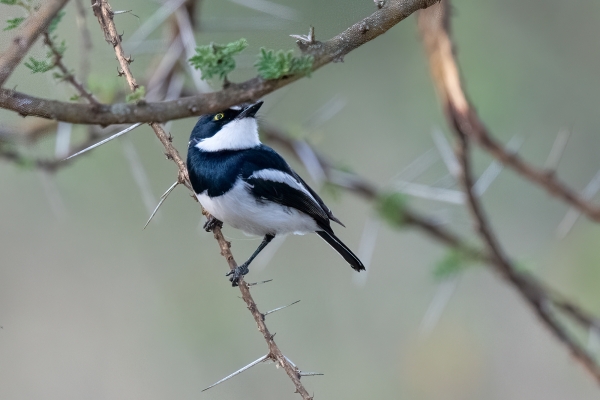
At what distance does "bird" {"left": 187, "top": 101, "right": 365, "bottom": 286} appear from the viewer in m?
3.74

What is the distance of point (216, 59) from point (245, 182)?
6.64ft

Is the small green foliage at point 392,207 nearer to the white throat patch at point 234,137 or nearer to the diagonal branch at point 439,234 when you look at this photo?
the diagonal branch at point 439,234

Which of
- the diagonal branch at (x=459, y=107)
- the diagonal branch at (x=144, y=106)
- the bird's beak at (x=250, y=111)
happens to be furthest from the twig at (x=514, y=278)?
the diagonal branch at (x=144, y=106)

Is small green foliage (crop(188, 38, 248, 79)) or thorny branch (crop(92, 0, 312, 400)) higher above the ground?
small green foliage (crop(188, 38, 248, 79))

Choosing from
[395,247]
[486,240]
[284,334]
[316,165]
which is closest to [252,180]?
[316,165]

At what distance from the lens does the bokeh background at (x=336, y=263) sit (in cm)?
621

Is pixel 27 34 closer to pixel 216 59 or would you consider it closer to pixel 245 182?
pixel 216 59

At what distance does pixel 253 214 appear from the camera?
3.87 metres

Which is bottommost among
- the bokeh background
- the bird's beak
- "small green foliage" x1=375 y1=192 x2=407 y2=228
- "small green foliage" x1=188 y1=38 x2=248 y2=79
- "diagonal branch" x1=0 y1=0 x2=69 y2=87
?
the bokeh background

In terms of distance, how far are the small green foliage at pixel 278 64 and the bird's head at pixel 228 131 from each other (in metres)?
2.11

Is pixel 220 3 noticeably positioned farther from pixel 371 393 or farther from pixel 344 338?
pixel 371 393

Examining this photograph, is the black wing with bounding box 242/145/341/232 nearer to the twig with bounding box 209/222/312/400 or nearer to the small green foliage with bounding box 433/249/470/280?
the small green foliage with bounding box 433/249/470/280

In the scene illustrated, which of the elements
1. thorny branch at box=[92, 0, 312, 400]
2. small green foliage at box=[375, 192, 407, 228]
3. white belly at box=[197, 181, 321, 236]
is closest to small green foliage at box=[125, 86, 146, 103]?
thorny branch at box=[92, 0, 312, 400]

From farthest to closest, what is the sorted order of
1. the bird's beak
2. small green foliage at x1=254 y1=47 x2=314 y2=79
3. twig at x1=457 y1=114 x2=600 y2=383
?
the bird's beak, twig at x1=457 y1=114 x2=600 y2=383, small green foliage at x1=254 y1=47 x2=314 y2=79
